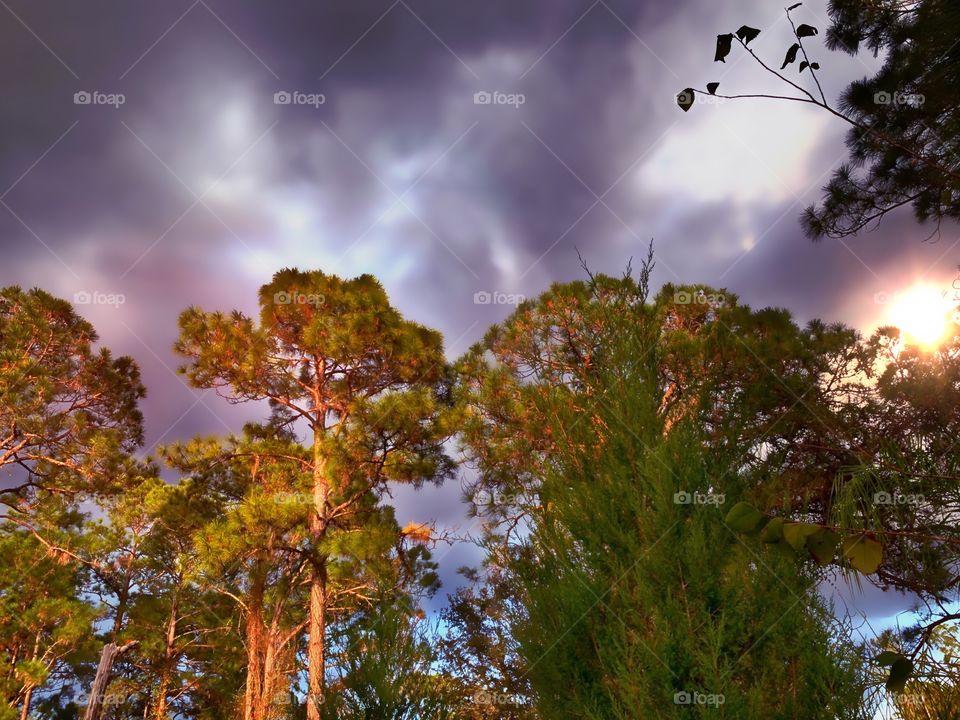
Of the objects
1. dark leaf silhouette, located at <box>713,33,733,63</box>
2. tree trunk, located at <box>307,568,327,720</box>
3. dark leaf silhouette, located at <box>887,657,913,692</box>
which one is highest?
tree trunk, located at <box>307,568,327,720</box>

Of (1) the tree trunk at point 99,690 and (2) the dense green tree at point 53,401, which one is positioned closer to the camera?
(1) the tree trunk at point 99,690

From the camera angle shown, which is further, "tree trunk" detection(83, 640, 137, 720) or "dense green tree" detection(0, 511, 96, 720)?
"dense green tree" detection(0, 511, 96, 720)

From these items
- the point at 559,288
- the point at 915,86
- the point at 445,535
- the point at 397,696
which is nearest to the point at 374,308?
the point at 559,288

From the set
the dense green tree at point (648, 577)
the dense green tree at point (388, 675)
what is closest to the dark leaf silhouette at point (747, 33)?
the dense green tree at point (648, 577)

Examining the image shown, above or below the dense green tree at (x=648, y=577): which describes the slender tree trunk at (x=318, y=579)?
above

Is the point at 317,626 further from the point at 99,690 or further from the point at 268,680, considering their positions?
the point at 99,690

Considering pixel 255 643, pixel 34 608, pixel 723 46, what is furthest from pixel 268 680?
pixel 723 46

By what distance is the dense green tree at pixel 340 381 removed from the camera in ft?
47.0

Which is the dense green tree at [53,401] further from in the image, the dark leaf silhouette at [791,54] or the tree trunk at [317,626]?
the dark leaf silhouette at [791,54]

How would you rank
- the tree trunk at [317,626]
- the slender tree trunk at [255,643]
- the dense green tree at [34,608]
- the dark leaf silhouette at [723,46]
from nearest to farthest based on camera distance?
1. the dark leaf silhouette at [723,46]
2. the tree trunk at [317,626]
3. the slender tree trunk at [255,643]
4. the dense green tree at [34,608]

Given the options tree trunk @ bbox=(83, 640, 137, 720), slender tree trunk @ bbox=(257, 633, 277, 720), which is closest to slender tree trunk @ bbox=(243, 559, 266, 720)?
slender tree trunk @ bbox=(257, 633, 277, 720)

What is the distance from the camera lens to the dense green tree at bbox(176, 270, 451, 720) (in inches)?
564

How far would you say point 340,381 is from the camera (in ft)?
53.5

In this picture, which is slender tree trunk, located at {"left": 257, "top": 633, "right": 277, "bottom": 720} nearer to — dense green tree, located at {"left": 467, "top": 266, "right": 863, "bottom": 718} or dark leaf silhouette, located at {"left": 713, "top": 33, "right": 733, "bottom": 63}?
dense green tree, located at {"left": 467, "top": 266, "right": 863, "bottom": 718}
